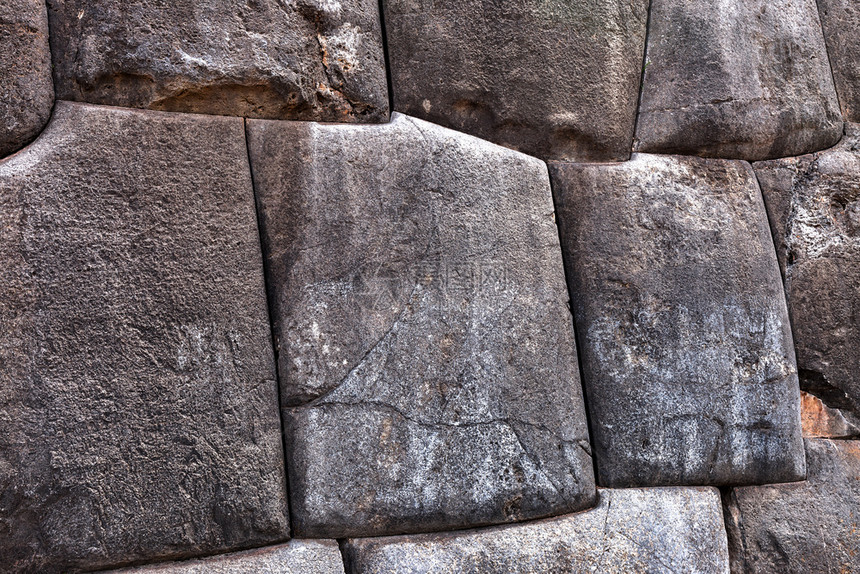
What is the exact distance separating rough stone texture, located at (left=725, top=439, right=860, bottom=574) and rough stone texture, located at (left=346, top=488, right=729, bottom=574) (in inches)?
3.7

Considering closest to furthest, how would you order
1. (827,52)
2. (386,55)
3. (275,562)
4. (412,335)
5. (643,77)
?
1. (275,562)
2. (412,335)
3. (386,55)
4. (643,77)
5. (827,52)

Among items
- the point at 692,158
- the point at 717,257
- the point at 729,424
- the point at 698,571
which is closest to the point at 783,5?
the point at 692,158

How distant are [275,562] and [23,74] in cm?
114

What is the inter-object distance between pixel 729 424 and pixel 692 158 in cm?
76

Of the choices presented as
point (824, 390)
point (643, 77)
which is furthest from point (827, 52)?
point (824, 390)

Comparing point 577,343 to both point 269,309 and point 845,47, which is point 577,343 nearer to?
point 269,309

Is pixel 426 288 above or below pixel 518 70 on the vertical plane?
below

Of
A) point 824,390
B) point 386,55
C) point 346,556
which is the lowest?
point 346,556

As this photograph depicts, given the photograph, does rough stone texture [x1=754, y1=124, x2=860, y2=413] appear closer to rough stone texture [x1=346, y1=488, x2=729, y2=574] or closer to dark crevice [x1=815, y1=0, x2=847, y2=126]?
dark crevice [x1=815, y1=0, x2=847, y2=126]

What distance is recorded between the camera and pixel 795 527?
2031mm

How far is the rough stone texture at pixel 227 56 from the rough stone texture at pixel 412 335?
88 mm

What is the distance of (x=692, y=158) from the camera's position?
2111mm

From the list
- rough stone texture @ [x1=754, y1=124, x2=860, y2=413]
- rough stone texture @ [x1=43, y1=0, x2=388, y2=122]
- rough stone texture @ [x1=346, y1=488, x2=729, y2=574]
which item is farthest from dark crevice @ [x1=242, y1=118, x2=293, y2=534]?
rough stone texture @ [x1=754, y1=124, x2=860, y2=413]

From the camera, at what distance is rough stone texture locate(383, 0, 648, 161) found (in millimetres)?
1883
